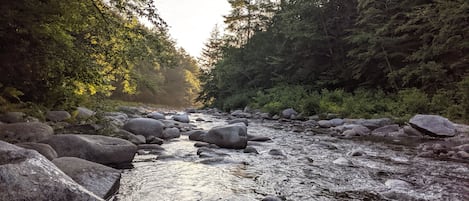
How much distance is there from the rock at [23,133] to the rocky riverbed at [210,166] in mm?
11

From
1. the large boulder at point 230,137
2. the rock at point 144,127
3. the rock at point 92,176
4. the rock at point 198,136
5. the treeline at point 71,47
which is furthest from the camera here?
the rock at point 198,136

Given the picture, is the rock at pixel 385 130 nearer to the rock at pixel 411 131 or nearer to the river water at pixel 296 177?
the rock at pixel 411 131

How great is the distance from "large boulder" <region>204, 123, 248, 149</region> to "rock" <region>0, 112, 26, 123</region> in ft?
11.0

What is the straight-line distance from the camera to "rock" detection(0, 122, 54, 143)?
4164 mm

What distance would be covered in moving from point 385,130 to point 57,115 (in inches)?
314

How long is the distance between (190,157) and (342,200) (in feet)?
8.94

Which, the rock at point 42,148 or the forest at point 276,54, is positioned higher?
the forest at point 276,54

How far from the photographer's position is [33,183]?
2.10m

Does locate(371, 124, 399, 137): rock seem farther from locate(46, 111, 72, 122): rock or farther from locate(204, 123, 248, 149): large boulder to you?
locate(46, 111, 72, 122): rock

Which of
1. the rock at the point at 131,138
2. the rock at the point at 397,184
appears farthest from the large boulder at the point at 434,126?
the rock at the point at 131,138

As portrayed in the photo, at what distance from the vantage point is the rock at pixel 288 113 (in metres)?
15.1

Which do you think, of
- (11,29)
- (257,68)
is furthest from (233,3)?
(11,29)

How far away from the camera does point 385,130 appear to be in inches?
362

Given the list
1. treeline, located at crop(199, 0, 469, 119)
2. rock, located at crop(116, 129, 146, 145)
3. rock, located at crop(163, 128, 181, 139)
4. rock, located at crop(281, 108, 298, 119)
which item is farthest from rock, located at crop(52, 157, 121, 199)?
rock, located at crop(281, 108, 298, 119)
